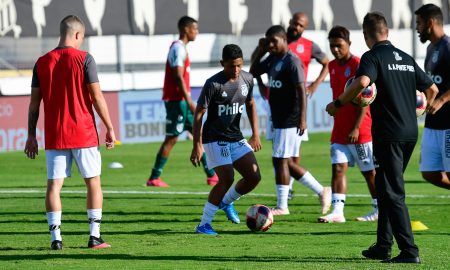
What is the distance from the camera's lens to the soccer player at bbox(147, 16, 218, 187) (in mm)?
17672

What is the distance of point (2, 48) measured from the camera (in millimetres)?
25453

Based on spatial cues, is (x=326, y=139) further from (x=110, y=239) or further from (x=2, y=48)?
(x=110, y=239)

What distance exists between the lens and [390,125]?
33.1ft

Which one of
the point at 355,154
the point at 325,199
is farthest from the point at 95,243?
the point at 325,199

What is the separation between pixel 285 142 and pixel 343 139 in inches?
33.7

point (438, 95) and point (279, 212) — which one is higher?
point (438, 95)

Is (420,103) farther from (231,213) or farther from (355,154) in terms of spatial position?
(231,213)

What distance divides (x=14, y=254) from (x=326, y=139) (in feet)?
56.1

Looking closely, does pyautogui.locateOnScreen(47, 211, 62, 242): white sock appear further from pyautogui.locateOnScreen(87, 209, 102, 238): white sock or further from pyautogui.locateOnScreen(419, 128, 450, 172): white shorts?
pyautogui.locateOnScreen(419, 128, 450, 172): white shorts

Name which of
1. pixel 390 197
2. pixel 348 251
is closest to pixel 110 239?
pixel 348 251

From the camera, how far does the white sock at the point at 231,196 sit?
1298cm

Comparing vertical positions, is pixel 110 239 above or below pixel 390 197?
below

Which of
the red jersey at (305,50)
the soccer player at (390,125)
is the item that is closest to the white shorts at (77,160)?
the soccer player at (390,125)

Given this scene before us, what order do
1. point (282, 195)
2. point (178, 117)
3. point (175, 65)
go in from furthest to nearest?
1. point (178, 117)
2. point (175, 65)
3. point (282, 195)
